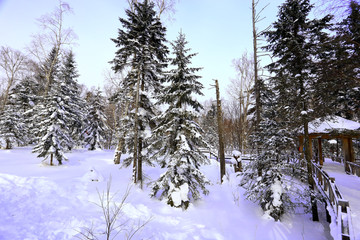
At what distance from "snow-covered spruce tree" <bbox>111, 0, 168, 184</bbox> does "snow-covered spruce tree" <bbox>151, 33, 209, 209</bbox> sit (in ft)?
6.20

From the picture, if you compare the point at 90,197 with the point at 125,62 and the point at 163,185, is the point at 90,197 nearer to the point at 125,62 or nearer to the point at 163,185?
the point at 163,185

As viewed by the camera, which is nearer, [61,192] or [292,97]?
[61,192]

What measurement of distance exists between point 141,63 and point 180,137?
572 cm

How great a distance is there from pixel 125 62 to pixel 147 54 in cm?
189

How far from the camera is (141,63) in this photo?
10648 mm

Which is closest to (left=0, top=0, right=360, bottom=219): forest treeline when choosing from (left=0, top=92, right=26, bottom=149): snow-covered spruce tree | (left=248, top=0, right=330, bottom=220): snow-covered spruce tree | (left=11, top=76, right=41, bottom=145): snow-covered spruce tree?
(left=248, top=0, right=330, bottom=220): snow-covered spruce tree

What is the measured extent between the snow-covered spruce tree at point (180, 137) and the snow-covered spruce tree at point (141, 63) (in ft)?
6.20

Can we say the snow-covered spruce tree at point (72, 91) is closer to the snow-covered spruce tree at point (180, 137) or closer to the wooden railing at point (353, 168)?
the snow-covered spruce tree at point (180, 137)

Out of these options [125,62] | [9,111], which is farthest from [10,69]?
[125,62]

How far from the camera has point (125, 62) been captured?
460 inches

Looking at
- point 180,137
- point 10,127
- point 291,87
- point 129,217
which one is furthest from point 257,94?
point 10,127

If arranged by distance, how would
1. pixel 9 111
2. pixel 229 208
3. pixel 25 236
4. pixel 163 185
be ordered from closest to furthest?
1. pixel 25 236
2. pixel 163 185
3. pixel 229 208
4. pixel 9 111

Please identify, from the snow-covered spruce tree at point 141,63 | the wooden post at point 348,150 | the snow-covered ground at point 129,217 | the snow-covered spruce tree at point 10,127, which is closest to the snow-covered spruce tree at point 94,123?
the snow-covered spruce tree at point 10,127

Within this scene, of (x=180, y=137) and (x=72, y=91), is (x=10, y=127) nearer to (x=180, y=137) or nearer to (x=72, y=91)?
(x=72, y=91)
